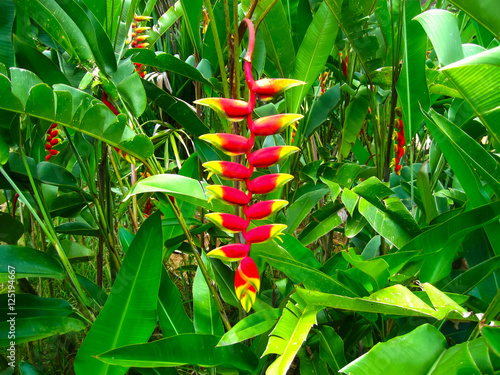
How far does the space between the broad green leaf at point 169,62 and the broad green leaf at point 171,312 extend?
37cm

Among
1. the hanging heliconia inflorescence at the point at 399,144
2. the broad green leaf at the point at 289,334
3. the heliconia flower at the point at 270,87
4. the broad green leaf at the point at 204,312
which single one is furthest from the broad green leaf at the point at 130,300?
the hanging heliconia inflorescence at the point at 399,144

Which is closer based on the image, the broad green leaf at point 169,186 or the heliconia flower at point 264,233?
the heliconia flower at point 264,233

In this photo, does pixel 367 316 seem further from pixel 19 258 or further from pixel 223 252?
pixel 19 258

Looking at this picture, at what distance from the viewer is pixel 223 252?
401 millimetres

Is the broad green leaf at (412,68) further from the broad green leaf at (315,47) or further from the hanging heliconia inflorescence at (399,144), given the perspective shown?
the hanging heliconia inflorescence at (399,144)

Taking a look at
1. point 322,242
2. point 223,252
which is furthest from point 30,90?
point 322,242

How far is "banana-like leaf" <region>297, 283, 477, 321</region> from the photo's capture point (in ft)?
1.50

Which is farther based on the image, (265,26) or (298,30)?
(298,30)

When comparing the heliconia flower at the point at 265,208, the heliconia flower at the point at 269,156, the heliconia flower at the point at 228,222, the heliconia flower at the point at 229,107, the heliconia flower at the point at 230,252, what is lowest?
Answer: the heliconia flower at the point at 230,252

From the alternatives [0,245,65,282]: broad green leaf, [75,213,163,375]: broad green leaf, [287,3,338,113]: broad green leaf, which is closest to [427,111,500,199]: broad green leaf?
[287,3,338,113]: broad green leaf

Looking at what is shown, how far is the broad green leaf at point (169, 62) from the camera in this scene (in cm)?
79

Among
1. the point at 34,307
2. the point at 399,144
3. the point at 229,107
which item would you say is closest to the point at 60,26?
the point at 229,107

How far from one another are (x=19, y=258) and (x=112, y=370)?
251 millimetres

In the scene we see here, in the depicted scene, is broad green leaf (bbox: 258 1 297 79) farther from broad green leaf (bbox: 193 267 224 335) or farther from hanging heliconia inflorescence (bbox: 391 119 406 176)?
broad green leaf (bbox: 193 267 224 335)
